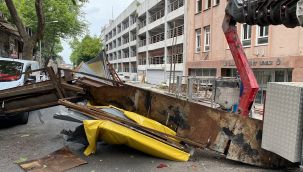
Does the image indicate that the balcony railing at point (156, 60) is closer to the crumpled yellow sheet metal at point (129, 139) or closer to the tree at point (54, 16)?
the tree at point (54, 16)

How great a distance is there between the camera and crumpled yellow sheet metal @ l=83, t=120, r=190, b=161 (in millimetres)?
5500

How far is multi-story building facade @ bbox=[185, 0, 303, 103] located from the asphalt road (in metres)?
5.01

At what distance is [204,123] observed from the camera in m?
6.00

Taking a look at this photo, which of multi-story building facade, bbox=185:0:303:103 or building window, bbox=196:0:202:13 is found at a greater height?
building window, bbox=196:0:202:13

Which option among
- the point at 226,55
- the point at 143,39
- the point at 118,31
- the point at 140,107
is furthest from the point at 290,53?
the point at 118,31

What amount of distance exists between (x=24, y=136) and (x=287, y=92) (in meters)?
5.79

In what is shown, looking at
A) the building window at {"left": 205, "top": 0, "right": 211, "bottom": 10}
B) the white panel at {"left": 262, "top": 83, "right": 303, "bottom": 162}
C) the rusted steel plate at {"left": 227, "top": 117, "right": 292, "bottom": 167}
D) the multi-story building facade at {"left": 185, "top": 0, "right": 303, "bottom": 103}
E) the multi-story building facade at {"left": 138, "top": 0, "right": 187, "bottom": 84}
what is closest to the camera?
the white panel at {"left": 262, "top": 83, "right": 303, "bottom": 162}

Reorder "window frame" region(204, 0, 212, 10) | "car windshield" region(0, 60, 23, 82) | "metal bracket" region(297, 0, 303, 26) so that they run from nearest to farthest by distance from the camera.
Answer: "metal bracket" region(297, 0, 303, 26)
"car windshield" region(0, 60, 23, 82)
"window frame" region(204, 0, 212, 10)

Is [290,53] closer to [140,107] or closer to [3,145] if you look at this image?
[140,107]

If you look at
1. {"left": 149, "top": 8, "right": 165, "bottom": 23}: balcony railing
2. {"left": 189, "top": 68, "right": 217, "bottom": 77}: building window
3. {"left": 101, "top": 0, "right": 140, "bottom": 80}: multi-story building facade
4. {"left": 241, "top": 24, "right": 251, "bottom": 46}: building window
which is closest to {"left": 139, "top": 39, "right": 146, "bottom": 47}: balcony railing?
{"left": 101, "top": 0, "right": 140, "bottom": 80}: multi-story building facade

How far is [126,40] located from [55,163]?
65864mm

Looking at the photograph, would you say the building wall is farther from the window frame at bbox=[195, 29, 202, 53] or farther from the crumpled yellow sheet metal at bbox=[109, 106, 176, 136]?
the crumpled yellow sheet metal at bbox=[109, 106, 176, 136]

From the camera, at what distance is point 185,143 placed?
599 centimetres

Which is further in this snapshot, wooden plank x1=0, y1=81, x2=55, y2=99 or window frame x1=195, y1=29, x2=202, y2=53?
window frame x1=195, y1=29, x2=202, y2=53
